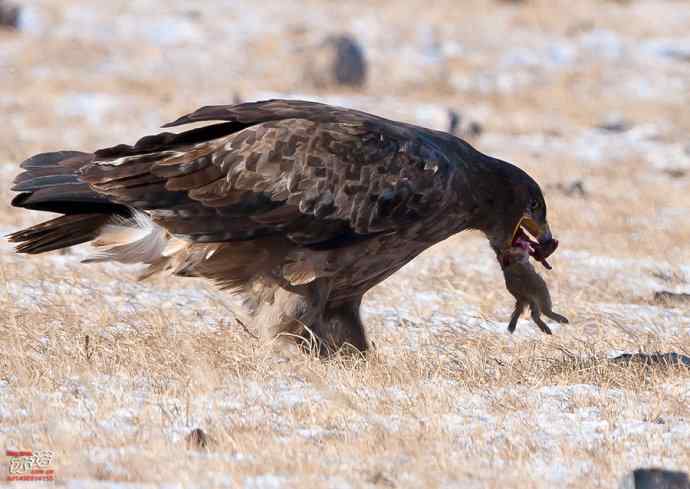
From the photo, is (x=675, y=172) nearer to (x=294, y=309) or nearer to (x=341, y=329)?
(x=341, y=329)

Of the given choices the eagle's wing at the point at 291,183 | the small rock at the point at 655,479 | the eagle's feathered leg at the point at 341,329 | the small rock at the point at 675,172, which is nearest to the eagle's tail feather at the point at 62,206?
the eagle's wing at the point at 291,183

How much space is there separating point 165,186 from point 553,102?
1685cm

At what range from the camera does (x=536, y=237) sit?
7.63 m

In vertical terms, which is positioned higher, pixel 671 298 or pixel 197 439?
pixel 197 439

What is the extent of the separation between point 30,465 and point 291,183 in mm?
2422

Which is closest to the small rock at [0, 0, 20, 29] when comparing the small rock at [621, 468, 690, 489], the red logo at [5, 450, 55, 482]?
the red logo at [5, 450, 55, 482]

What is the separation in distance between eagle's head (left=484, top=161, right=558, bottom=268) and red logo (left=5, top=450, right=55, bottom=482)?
10.6 ft

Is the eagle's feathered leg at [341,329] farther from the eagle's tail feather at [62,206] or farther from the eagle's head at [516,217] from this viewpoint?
the eagle's tail feather at [62,206]

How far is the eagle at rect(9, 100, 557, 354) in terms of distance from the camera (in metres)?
6.81

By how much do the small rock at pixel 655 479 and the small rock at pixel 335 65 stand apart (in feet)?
59.8

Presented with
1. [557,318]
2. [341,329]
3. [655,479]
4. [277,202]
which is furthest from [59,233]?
[655,479]

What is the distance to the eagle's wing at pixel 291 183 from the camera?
6.80m

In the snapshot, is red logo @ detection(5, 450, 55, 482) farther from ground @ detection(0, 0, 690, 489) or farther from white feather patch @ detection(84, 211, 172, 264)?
white feather patch @ detection(84, 211, 172, 264)

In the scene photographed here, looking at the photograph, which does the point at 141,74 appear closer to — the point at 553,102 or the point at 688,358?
the point at 553,102
